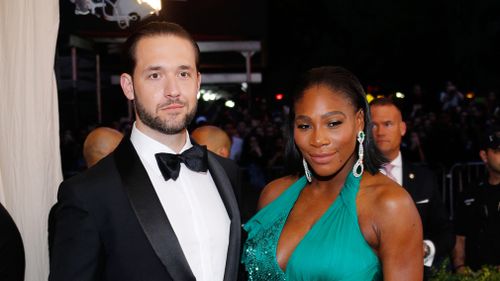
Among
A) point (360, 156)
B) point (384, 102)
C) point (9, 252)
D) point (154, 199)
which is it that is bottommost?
point (9, 252)

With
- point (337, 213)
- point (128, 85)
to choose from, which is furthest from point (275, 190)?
point (128, 85)

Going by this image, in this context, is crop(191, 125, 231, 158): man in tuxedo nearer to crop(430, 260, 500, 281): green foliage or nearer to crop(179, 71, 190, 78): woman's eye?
crop(430, 260, 500, 281): green foliage

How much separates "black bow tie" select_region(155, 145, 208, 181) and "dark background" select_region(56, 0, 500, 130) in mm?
11715

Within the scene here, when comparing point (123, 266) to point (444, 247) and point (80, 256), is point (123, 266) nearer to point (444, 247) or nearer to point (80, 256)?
point (80, 256)

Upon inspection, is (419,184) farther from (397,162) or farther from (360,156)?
(360,156)

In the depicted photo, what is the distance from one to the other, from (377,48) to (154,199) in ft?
96.3

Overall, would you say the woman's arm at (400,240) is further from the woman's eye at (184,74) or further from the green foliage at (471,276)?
the woman's eye at (184,74)

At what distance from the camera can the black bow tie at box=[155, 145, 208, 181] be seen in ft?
7.50

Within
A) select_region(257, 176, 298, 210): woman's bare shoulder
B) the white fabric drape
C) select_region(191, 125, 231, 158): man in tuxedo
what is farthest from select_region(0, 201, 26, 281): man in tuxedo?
select_region(191, 125, 231, 158): man in tuxedo

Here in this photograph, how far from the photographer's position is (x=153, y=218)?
7.11 ft

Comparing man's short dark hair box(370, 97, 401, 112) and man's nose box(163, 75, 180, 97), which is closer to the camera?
man's nose box(163, 75, 180, 97)

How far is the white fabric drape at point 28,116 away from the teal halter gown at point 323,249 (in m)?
1.10

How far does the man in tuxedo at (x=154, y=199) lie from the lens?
2100mm

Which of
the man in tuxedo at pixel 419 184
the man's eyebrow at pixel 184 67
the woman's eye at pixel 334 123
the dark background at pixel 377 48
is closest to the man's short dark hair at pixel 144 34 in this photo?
the man's eyebrow at pixel 184 67
